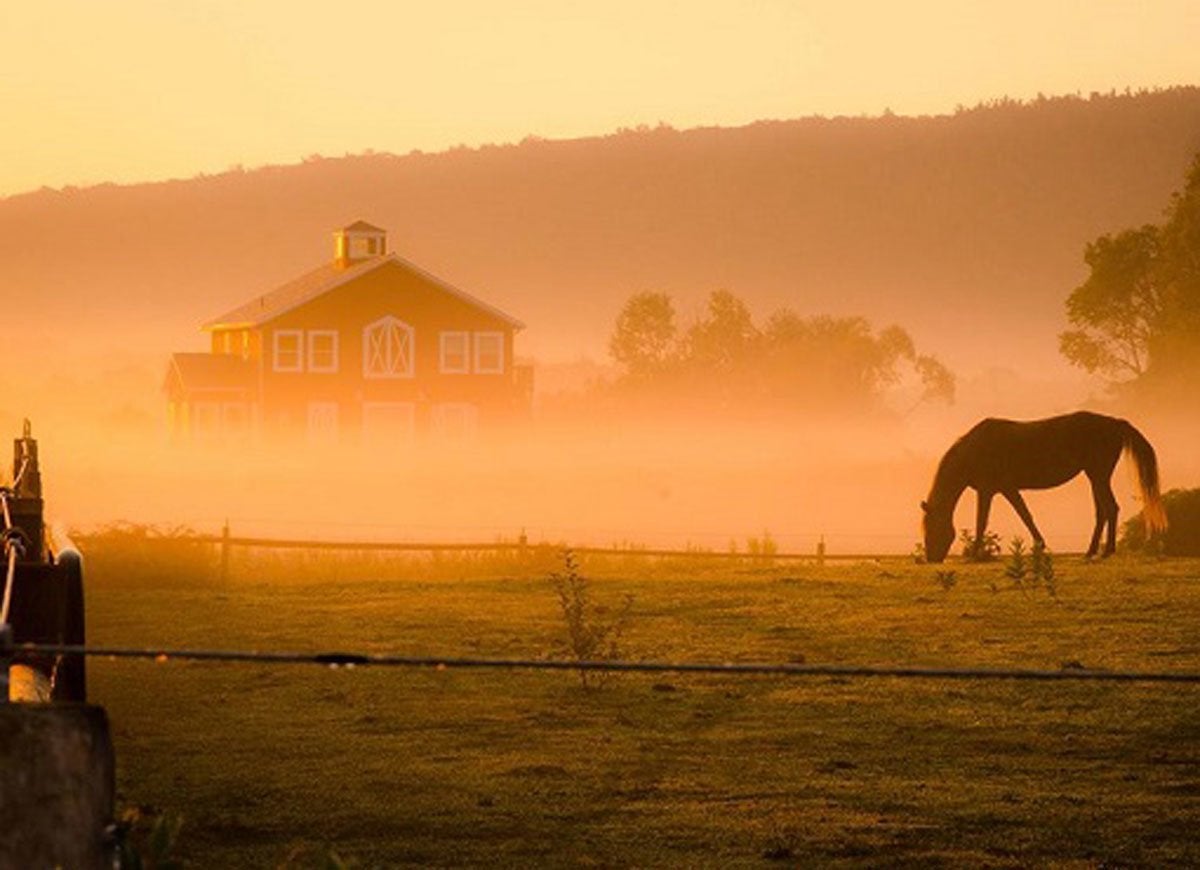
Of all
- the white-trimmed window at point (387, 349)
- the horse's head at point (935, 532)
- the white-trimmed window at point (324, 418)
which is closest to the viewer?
the horse's head at point (935, 532)

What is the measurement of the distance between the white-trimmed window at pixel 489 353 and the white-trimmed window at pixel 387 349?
2376 millimetres

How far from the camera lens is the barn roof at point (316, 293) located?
7794 cm

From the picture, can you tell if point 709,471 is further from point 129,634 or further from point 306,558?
point 129,634

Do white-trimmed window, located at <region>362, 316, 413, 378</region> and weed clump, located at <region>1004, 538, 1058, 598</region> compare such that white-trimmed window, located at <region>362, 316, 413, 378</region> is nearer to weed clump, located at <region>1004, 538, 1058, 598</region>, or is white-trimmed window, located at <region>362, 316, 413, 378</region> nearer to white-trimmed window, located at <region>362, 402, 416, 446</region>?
white-trimmed window, located at <region>362, 402, 416, 446</region>

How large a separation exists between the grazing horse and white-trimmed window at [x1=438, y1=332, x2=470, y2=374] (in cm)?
3923

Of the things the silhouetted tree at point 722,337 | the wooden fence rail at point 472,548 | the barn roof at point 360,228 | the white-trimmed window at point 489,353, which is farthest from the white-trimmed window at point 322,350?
the silhouetted tree at point 722,337

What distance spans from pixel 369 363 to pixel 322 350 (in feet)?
5.70

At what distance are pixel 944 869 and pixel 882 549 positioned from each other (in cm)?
5179

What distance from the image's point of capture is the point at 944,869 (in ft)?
45.1

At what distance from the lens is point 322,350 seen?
78250mm

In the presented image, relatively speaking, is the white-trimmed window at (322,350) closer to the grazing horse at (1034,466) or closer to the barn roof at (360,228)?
the barn roof at (360,228)

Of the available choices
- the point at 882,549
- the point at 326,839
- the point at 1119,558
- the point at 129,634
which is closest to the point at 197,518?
the point at 882,549

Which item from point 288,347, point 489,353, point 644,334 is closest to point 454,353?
point 489,353

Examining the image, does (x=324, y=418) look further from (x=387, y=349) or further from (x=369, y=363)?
(x=387, y=349)
